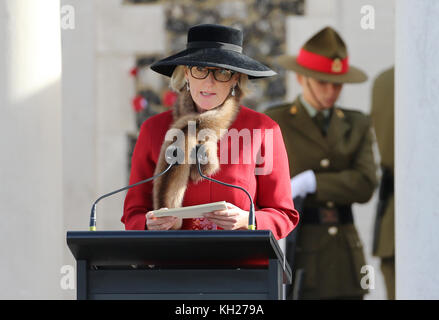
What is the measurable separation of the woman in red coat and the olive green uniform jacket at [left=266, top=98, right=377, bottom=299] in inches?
95.6

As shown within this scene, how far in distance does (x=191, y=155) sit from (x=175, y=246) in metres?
0.59

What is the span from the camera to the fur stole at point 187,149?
420 centimetres

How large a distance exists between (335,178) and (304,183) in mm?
189

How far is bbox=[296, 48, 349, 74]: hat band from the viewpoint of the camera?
697 centimetres

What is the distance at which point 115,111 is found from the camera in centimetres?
823

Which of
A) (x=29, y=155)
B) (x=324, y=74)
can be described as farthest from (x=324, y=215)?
(x=29, y=155)

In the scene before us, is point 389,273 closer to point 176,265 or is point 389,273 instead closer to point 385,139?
point 385,139

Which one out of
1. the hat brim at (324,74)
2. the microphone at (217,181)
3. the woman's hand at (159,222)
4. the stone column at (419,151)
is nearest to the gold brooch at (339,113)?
the hat brim at (324,74)

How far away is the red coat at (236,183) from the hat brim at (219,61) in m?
0.19

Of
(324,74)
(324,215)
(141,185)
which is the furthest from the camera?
(324,74)

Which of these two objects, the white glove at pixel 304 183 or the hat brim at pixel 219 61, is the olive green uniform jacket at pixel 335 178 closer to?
the white glove at pixel 304 183

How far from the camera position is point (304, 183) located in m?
6.67
